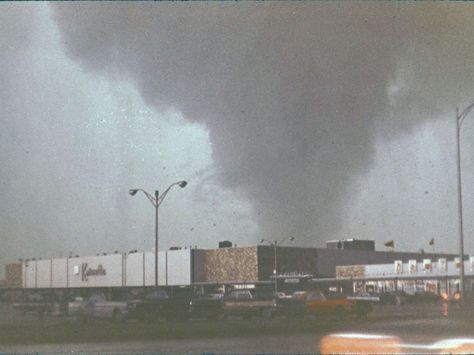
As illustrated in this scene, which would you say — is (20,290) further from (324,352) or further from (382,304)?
(324,352)

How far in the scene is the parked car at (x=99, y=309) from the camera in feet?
112

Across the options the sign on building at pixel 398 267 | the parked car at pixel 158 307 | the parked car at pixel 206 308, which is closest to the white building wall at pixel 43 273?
the sign on building at pixel 398 267

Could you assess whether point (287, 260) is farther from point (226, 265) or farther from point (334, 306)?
point (334, 306)

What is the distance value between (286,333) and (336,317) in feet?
46.5

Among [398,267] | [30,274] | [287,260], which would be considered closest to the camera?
[398,267]

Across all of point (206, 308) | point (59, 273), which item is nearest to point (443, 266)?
point (206, 308)

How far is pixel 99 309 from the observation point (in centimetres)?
3556

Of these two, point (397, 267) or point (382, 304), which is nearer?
point (382, 304)

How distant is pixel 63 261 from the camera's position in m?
129

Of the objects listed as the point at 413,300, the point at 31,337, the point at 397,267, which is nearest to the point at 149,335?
the point at 31,337

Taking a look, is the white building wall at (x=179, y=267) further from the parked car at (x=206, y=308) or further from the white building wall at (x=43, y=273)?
the parked car at (x=206, y=308)

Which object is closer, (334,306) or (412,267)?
(334,306)

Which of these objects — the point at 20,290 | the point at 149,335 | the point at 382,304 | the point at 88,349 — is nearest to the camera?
the point at 88,349

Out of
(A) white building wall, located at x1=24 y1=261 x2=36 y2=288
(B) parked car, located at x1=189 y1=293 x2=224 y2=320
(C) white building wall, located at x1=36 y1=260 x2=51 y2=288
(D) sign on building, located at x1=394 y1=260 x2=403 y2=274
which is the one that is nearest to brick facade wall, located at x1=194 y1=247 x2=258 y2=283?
(D) sign on building, located at x1=394 y1=260 x2=403 y2=274
